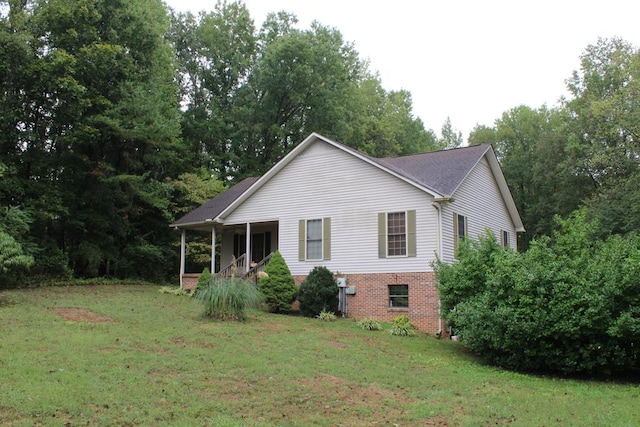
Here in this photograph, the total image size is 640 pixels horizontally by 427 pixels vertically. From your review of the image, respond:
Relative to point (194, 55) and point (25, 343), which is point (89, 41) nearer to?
point (194, 55)

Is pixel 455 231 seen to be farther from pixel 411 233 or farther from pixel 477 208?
pixel 477 208

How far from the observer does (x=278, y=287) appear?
17172 millimetres

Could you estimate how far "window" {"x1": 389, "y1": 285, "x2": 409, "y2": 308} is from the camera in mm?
16648

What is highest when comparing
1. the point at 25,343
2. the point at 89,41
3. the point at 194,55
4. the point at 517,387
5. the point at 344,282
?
the point at 194,55

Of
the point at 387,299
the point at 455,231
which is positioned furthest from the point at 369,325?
the point at 455,231

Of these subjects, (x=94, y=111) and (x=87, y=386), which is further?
(x=94, y=111)

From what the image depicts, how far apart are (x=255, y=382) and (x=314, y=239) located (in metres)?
10.8

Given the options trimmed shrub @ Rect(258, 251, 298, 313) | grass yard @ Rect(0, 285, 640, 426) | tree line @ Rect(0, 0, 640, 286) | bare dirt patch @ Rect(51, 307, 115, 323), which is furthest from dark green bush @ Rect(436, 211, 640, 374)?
tree line @ Rect(0, 0, 640, 286)

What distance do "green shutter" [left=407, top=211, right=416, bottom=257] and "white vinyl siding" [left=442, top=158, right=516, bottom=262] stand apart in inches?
35.6

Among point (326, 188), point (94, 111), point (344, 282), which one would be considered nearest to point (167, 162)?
point (94, 111)

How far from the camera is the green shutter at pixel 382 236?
17.1 meters

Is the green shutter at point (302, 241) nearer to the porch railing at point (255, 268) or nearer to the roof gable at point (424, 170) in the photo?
the porch railing at point (255, 268)

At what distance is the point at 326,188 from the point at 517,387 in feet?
35.5

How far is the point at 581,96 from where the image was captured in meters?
34.9
